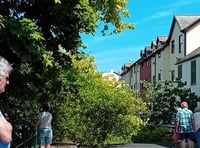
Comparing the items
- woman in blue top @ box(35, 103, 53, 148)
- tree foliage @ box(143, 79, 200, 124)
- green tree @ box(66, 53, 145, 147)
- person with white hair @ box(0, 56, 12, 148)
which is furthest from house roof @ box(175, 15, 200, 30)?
person with white hair @ box(0, 56, 12, 148)

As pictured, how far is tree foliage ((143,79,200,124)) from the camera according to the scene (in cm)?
3055

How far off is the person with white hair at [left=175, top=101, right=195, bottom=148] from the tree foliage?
1579cm

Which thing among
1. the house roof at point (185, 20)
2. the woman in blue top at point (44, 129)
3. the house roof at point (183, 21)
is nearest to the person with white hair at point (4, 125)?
the woman in blue top at point (44, 129)

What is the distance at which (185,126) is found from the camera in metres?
13.8

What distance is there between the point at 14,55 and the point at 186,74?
2794cm

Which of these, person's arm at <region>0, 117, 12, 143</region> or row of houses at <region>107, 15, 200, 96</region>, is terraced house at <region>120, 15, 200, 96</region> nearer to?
row of houses at <region>107, 15, 200, 96</region>

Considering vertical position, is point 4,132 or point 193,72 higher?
point 193,72

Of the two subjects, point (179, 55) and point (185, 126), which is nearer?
point (185, 126)

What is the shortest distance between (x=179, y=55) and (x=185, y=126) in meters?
29.3

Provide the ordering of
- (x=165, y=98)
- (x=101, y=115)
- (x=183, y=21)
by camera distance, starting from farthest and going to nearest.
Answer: (x=183, y=21) < (x=165, y=98) < (x=101, y=115)

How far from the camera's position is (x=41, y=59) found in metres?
9.85

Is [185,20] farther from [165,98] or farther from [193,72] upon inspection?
[165,98]

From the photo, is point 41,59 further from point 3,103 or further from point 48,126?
point 48,126

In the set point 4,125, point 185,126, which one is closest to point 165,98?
point 185,126
